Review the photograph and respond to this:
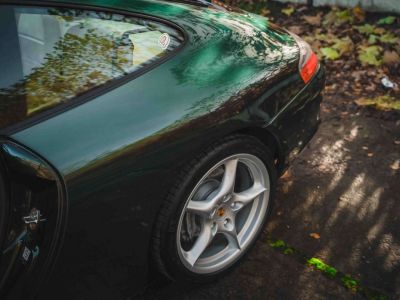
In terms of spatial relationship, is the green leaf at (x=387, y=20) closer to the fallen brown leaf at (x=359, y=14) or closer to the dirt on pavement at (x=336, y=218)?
the fallen brown leaf at (x=359, y=14)

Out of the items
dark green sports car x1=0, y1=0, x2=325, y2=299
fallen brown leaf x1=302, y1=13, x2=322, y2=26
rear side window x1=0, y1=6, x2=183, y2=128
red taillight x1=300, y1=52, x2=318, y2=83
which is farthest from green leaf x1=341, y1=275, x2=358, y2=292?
fallen brown leaf x1=302, y1=13, x2=322, y2=26

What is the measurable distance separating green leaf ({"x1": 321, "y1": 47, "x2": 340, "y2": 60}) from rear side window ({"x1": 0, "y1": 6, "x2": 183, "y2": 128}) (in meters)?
2.81

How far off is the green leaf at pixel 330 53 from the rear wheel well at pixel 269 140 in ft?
7.76

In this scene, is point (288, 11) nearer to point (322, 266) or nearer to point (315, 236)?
point (315, 236)

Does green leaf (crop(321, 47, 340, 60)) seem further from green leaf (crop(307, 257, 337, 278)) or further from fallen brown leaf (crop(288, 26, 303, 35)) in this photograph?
green leaf (crop(307, 257, 337, 278))

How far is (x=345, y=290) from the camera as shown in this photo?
2363 millimetres

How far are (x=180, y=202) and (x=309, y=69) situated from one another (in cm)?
119

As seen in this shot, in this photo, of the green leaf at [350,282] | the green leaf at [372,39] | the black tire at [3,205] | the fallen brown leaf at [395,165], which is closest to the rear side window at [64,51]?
the black tire at [3,205]

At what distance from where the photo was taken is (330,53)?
4.64m

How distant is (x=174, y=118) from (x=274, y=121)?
2.08 ft

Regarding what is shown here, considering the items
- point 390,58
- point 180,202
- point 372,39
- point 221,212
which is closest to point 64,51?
point 180,202

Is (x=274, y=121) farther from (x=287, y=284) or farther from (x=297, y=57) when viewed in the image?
(x=287, y=284)

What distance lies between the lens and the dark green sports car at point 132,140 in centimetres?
167

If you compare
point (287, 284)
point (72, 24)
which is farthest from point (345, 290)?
point (72, 24)
